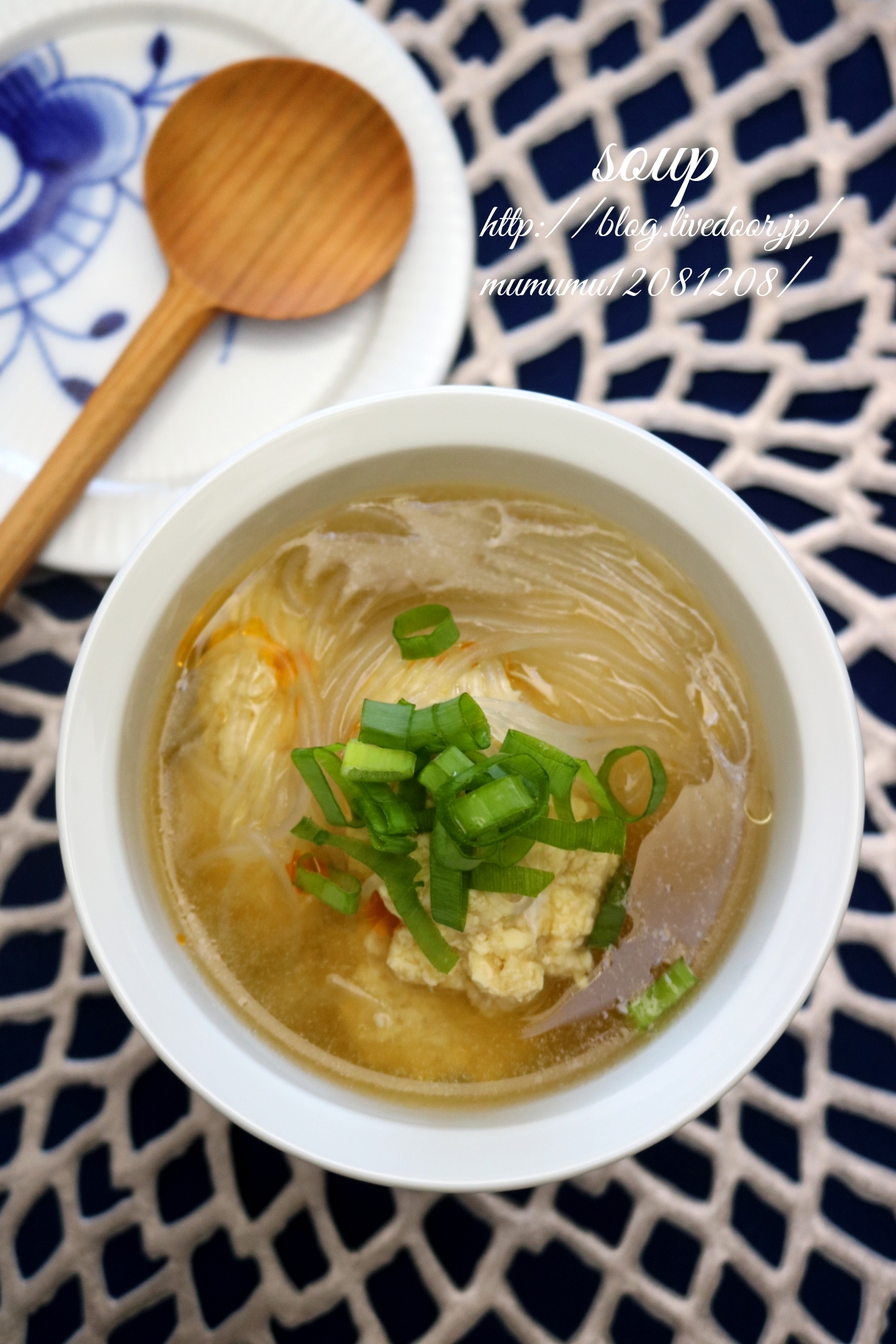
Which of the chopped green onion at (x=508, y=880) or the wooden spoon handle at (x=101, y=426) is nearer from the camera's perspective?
the chopped green onion at (x=508, y=880)

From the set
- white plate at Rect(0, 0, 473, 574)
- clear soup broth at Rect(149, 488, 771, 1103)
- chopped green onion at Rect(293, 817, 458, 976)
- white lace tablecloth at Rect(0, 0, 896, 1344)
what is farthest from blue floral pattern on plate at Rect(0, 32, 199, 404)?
chopped green onion at Rect(293, 817, 458, 976)

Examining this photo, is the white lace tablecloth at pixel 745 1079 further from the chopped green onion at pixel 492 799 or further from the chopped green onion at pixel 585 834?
the chopped green onion at pixel 492 799

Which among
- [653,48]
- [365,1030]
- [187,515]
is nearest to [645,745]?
[365,1030]

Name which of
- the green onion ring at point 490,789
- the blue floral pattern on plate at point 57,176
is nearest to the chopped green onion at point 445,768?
the green onion ring at point 490,789

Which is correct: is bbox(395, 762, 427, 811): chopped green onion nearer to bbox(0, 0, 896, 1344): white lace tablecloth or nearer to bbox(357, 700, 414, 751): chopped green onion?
bbox(357, 700, 414, 751): chopped green onion

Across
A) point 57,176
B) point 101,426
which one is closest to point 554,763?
point 101,426

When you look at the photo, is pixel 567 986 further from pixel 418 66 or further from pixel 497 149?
pixel 418 66

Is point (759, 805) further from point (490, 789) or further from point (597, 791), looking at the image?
point (490, 789)
